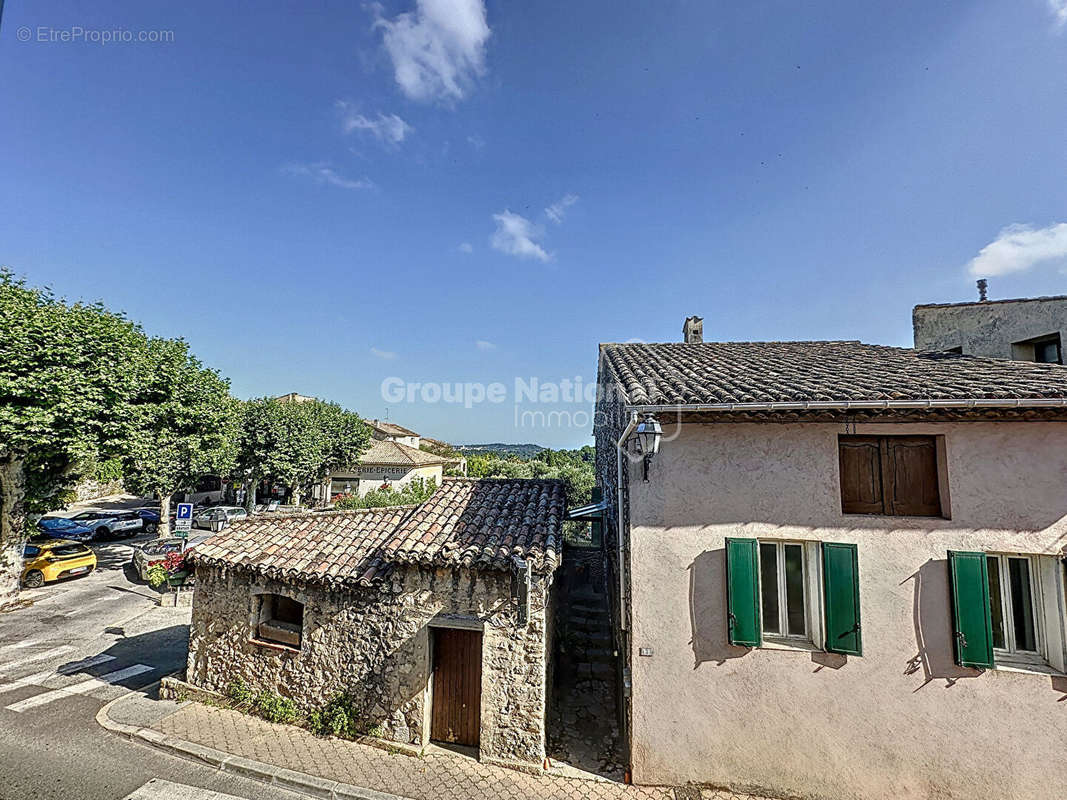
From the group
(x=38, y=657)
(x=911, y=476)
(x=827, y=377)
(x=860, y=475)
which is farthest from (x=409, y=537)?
(x=38, y=657)

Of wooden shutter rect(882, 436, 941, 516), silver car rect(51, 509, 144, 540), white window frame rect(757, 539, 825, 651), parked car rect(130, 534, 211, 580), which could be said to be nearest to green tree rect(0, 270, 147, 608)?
parked car rect(130, 534, 211, 580)

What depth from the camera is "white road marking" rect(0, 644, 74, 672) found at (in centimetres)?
955

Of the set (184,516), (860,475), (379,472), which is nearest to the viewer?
(860,475)

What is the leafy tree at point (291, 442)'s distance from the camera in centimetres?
2678

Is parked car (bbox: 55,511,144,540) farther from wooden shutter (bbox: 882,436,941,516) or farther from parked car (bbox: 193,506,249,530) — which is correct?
wooden shutter (bbox: 882,436,941,516)

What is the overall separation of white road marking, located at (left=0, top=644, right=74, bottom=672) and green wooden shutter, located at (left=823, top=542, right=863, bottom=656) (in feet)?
51.7

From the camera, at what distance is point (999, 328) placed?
1182cm

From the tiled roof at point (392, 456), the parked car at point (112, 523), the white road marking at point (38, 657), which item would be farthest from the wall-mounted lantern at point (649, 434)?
the tiled roof at point (392, 456)

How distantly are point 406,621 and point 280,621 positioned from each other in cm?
296

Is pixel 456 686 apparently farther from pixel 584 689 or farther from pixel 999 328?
pixel 999 328

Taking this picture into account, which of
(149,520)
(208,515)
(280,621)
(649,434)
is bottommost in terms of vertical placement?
(149,520)

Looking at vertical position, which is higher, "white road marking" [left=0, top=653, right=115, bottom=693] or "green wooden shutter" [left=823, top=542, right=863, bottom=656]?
"green wooden shutter" [left=823, top=542, right=863, bottom=656]

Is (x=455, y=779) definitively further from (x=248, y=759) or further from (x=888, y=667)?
(x=888, y=667)

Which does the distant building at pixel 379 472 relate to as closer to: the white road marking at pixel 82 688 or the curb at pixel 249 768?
the white road marking at pixel 82 688
